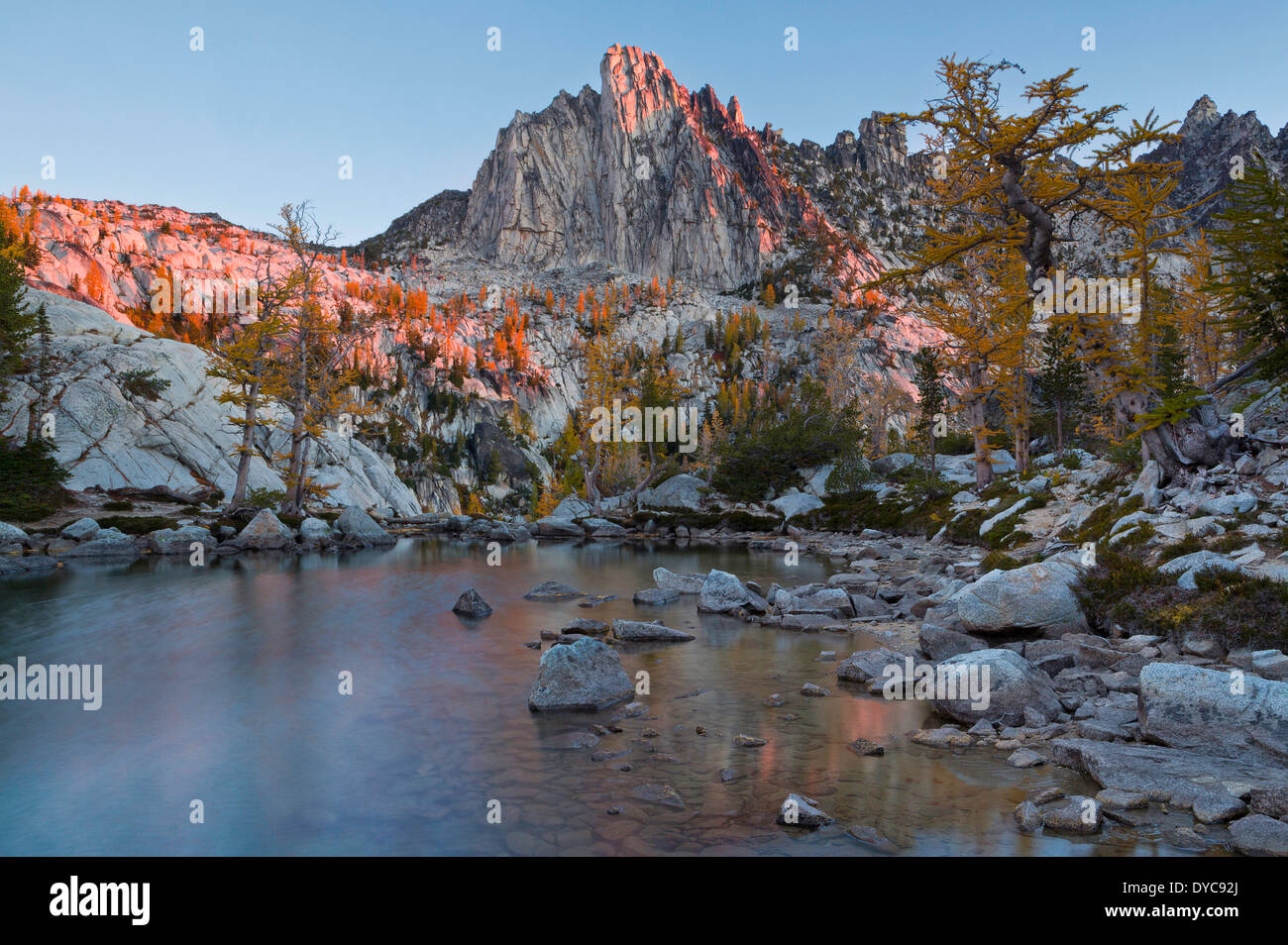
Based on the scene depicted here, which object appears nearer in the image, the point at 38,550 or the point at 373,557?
the point at 38,550

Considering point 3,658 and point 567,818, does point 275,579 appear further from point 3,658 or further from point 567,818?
point 567,818

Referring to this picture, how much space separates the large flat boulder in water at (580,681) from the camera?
11.3 m

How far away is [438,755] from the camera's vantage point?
948 centimetres

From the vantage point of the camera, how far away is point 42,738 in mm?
10242

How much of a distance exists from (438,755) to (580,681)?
109 inches

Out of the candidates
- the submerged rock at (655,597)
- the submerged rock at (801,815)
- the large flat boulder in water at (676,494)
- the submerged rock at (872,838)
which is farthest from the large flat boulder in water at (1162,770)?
the large flat boulder in water at (676,494)

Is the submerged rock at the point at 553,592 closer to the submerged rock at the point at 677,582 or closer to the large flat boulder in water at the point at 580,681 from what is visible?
the submerged rock at the point at 677,582

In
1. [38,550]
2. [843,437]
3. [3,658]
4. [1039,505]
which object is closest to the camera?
[3,658]

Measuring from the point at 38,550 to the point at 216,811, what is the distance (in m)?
30.3

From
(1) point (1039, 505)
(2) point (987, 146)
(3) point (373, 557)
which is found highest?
(2) point (987, 146)

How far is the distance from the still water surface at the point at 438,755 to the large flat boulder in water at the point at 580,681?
36 centimetres

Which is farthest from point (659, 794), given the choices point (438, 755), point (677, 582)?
point (677, 582)

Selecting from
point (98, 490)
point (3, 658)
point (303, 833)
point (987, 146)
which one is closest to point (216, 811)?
point (303, 833)

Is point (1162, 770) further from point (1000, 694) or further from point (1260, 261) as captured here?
point (1260, 261)
